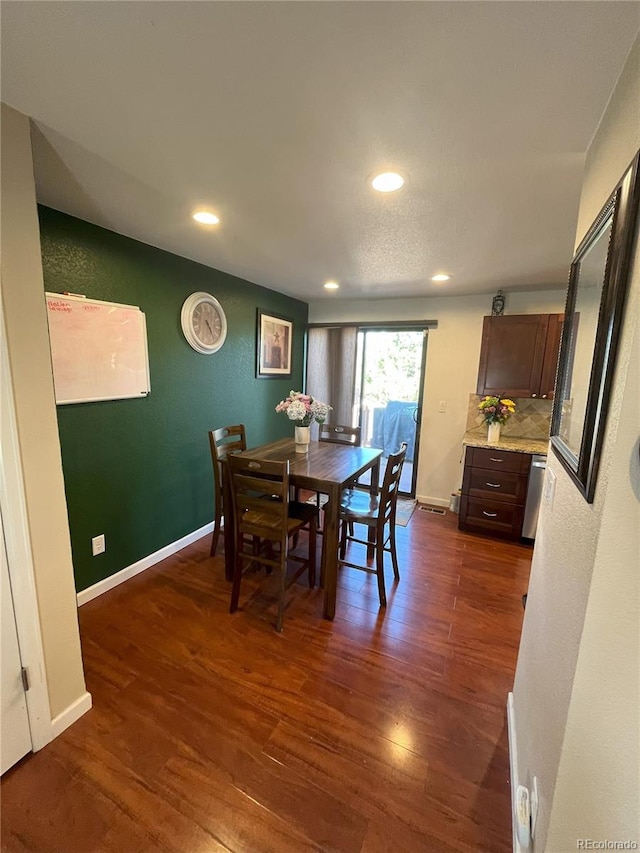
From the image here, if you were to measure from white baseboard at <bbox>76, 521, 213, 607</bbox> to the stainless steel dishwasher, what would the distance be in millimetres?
2927

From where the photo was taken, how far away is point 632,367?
0.70 meters

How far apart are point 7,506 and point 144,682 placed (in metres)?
1.12

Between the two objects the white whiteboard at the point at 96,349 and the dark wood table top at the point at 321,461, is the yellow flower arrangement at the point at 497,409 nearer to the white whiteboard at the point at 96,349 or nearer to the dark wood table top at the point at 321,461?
the dark wood table top at the point at 321,461

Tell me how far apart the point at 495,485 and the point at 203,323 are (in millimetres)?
2996

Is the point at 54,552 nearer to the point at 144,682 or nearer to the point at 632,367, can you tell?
the point at 144,682

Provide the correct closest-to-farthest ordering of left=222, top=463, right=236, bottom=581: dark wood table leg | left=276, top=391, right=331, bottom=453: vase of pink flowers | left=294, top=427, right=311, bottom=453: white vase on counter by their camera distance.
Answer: left=222, top=463, right=236, bottom=581: dark wood table leg → left=276, top=391, right=331, bottom=453: vase of pink flowers → left=294, top=427, right=311, bottom=453: white vase on counter

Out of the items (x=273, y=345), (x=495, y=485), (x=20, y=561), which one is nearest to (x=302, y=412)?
(x=273, y=345)

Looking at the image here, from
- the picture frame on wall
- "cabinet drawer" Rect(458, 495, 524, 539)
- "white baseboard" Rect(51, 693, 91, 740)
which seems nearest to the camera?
"white baseboard" Rect(51, 693, 91, 740)

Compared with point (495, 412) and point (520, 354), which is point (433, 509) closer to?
point (495, 412)

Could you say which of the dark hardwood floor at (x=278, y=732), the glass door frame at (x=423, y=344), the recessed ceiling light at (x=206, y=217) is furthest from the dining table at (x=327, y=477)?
the recessed ceiling light at (x=206, y=217)

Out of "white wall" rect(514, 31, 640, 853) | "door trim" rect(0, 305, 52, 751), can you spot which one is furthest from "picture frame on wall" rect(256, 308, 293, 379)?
"white wall" rect(514, 31, 640, 853)

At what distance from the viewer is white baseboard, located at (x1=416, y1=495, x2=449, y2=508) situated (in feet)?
13.2

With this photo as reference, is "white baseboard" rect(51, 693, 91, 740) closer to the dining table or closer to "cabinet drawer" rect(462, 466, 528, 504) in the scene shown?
the dining table

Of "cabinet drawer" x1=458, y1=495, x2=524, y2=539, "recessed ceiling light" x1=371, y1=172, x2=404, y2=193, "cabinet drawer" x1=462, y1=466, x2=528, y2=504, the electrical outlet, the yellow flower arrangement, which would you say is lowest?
"cabinet drawer" x1=458, y1=495, x2=524, y2=539
